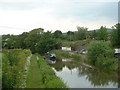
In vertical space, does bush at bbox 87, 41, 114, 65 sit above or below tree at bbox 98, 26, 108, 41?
below

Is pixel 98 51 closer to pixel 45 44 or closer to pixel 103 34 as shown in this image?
pixel 103 34

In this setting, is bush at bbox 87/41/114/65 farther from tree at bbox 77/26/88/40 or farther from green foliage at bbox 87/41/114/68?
tree at bbox 77/26/88/40

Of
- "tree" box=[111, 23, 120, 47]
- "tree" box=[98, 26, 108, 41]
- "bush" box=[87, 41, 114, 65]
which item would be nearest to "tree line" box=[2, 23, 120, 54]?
"tree" box=[98, 26, 108, 41]

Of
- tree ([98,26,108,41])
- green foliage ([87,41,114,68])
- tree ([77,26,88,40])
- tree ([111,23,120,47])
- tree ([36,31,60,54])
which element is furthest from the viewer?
tree ([77,26,88,40])

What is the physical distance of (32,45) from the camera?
64875 millimetres

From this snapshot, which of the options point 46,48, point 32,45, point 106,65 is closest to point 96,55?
point 106,65

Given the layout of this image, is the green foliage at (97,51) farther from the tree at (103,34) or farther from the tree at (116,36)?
the tree at (103,34)

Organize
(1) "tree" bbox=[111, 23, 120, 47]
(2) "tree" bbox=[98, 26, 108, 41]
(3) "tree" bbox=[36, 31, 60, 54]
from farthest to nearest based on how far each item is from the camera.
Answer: (3) "tree" bbox=[36, 31, 60, 54], (2) "tree" bbox=[98, 26, 108, 41], (1) "tree" bbox=[111, 23, 120, 47]

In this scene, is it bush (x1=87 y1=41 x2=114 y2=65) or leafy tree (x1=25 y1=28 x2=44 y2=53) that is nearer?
bush (x1=87 y1=41 x2=114 y2=65)

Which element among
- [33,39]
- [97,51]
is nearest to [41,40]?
[33,39]

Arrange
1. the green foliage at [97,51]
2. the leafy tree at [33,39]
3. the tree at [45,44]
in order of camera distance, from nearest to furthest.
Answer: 1. the green foliage at [97,51]
2. the tree at [45,44]
3. the leafy tree at [33,39]

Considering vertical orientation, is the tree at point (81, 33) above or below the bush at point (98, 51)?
above

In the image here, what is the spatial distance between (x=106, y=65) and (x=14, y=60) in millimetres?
14506

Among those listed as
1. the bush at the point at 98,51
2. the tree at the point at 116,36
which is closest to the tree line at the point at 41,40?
the tree at the point at 116,36
